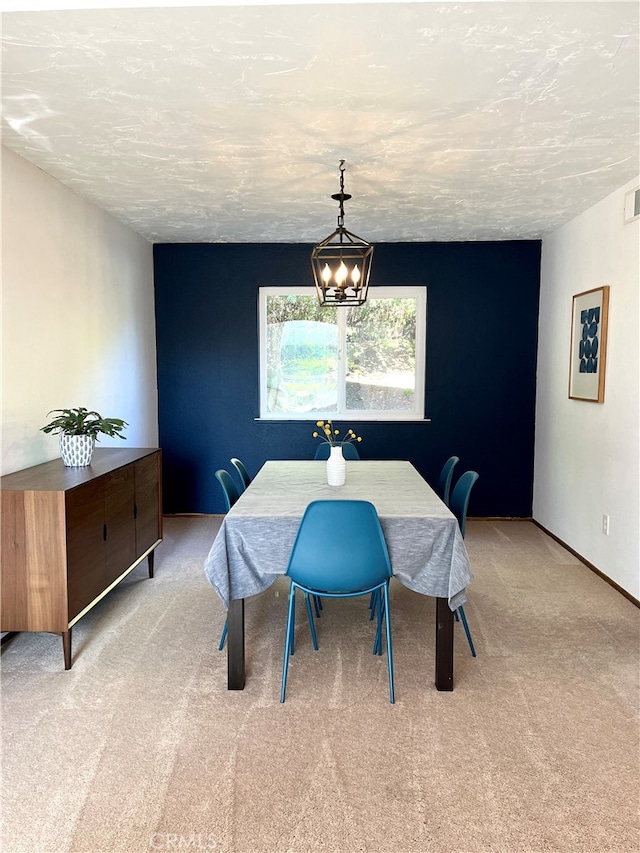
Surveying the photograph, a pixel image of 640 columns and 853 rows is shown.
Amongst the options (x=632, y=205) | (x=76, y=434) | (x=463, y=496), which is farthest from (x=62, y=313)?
(x=632, y=205)

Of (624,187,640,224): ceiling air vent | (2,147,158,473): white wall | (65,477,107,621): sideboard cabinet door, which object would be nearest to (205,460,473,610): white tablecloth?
(65,477,107,621): sideboard cabinet door

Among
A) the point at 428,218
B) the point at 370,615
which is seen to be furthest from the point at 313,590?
the point at 428,218

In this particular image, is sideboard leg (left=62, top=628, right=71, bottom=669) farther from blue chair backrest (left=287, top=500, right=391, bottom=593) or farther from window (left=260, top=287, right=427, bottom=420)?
window (left=260, top=287, right=427, bottom=420)

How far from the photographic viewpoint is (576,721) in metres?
2.35

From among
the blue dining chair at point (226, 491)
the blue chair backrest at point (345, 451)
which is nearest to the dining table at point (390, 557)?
the blue dining chair at point (226, 491)

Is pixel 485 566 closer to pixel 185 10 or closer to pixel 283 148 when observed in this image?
pixel 283 148

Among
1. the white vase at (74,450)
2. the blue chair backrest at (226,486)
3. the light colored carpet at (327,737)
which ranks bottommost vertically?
the light colored carpet at (327,737)

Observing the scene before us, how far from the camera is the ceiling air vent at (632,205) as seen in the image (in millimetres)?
3484

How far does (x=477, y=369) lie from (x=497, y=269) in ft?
3.07

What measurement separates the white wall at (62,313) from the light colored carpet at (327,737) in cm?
128

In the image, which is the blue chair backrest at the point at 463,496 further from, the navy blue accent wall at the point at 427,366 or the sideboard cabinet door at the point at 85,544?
the navy blue accent wall at the point at 427,366

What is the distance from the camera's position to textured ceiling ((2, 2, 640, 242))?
6.46ft

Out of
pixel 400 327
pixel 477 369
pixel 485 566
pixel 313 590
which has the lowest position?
pixel 485 566

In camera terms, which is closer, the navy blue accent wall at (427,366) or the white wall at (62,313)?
the white wall at (62,313)
